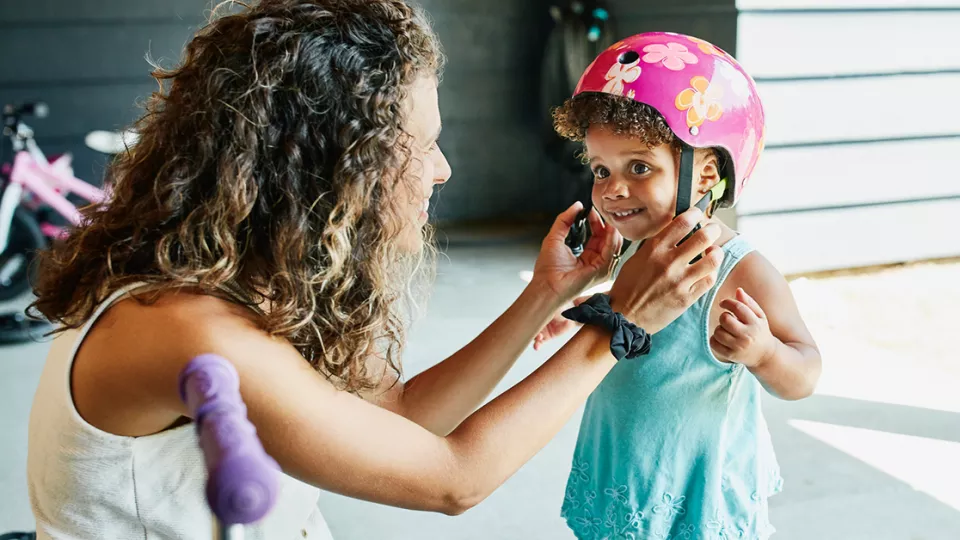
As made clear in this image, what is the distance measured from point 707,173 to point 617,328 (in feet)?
1.79

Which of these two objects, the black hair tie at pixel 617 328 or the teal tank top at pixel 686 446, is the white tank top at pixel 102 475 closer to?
the black hair tie at pixel 617 328

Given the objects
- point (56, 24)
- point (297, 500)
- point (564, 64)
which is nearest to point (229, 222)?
point (297, 500)

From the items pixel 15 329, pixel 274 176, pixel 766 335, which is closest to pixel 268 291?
pixel 274 176

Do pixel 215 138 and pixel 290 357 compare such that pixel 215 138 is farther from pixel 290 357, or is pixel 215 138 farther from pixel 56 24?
pixel 56 24

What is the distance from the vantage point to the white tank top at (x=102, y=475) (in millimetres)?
1097

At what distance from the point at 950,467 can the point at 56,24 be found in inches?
227

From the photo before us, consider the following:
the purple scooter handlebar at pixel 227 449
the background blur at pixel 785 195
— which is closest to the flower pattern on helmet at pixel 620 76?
the purple scooter handlebar at pixel 227 449

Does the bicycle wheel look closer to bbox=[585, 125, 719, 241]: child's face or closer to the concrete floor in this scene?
the concrete floor

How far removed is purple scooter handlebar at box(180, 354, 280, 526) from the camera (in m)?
0.47

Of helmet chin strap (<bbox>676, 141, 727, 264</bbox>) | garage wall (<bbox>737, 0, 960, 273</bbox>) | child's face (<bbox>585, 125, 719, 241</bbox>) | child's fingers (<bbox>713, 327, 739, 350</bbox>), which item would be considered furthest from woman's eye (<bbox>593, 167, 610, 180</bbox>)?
garage wall (<bbox>737, 0, 960, 273</bbox>)

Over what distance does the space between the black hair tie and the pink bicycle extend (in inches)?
147

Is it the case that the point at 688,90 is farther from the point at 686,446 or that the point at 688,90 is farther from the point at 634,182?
the point at 686,446

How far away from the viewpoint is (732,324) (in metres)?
1.40

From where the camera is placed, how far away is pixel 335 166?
3.72ft
